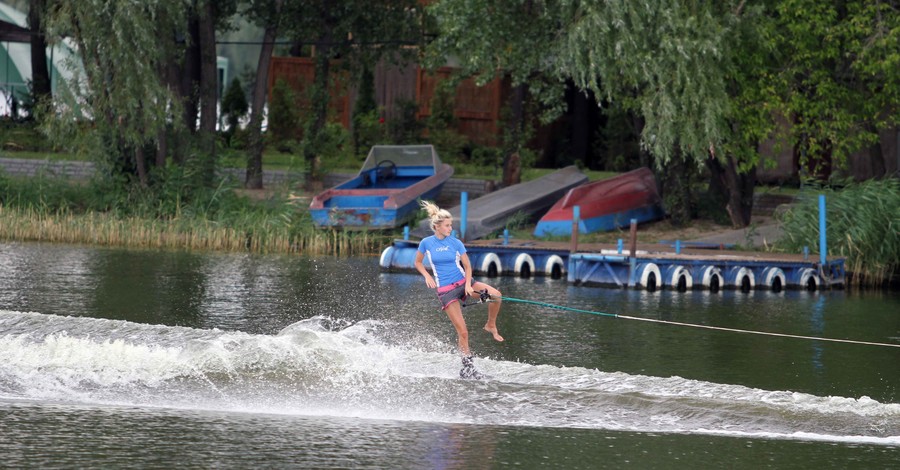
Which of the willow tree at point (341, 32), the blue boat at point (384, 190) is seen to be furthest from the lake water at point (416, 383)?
the willow tree at point (341, 32)

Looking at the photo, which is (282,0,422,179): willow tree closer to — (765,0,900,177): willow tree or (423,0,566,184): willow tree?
(423,0,566,184): willow tree

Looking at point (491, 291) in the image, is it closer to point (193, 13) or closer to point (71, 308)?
point (71, 308)

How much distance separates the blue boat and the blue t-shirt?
14595 mm

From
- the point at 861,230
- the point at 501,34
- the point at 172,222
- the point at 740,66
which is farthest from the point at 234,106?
the point at 861,230

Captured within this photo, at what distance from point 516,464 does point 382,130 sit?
1102 inches

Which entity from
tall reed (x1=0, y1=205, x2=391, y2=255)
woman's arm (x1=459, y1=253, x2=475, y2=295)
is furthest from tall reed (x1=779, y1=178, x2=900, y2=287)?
woman's arm (x1=459, y1=253, x2=475, y2=295)

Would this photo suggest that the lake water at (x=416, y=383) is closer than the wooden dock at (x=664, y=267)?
Yes

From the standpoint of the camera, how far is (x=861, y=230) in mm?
24125

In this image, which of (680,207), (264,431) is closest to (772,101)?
(680,207)

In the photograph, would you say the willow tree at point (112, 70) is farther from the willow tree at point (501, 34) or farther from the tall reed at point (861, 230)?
the tall reed at point (861, 230)

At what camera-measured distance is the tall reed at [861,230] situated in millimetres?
24062

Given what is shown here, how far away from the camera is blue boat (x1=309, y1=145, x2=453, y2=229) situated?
2834 centimetres

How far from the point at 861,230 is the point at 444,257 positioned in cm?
1283

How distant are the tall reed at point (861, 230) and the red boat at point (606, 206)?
4.52 meters
